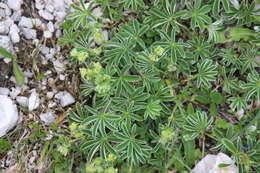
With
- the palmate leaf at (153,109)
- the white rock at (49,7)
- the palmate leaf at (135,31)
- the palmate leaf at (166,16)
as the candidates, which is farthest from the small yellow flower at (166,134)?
the white rock at (49,7)

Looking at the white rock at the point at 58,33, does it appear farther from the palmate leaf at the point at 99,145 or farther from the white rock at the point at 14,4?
the palmate leaf at the point at 99,145

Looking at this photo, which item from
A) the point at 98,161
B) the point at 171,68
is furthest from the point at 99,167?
the point at 171,68

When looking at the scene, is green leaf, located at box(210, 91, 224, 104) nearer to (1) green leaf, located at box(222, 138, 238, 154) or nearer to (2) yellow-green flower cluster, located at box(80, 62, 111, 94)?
(1) green leaf, located at box(222, 138, 238, 154)

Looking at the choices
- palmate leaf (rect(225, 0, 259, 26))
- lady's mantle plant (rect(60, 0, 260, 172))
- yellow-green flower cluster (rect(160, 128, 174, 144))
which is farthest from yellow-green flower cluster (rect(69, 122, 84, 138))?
palmate leaf (rect(225, 0, 259, 26))

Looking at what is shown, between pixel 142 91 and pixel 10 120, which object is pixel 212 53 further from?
pixel 10 120

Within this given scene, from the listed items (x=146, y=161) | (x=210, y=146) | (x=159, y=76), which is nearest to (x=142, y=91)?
(x=159, y=76)

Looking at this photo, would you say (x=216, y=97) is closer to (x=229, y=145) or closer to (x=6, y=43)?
(x=229, y=145)
